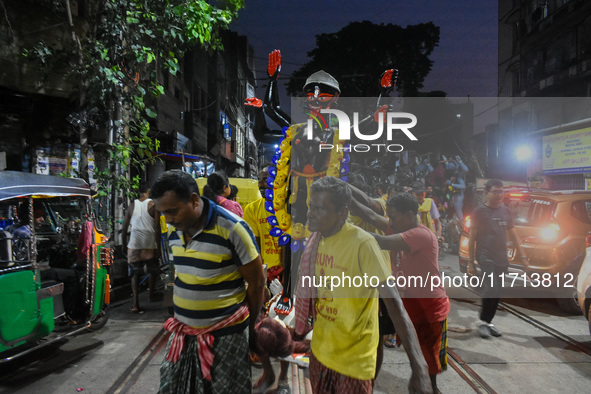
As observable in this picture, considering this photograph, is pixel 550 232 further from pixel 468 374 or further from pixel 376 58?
pixel 376 58

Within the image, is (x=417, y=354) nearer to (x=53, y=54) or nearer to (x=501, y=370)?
(x=501, y=370)

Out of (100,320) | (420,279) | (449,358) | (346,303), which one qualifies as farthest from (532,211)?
(100,320)

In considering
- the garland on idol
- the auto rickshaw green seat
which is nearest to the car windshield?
the garland on idol

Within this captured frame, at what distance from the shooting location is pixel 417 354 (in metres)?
1.96

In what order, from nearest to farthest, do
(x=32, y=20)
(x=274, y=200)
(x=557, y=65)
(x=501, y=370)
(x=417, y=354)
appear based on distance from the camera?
1. (x=417, y=354)
2. (x=501, y=370)
3. (x=274, y=200)
4. (x=32, y=20)
5. (x=557, y=65)

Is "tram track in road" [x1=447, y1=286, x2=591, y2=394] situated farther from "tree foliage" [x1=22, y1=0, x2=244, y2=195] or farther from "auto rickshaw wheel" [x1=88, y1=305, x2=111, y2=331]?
"tree foliage" [x1=22, y1=0, x2=244, y2=195]

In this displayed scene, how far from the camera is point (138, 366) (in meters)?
3.66

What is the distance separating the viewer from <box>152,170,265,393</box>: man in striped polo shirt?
2.04 m

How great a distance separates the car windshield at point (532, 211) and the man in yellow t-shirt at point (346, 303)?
485 cm

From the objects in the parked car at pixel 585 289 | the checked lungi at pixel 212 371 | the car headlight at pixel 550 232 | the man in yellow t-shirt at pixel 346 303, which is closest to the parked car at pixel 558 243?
the car headlight at pixel 550 232

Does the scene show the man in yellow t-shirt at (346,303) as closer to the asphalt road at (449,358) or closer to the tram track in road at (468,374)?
the asphalt road at (449,358)

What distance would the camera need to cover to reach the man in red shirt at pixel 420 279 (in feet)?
9.37

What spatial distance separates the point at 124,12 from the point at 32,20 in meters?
2.02

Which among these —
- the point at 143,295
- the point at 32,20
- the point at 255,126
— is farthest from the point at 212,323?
the point at 32,20
